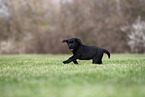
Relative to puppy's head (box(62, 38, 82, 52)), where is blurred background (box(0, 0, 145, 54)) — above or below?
above

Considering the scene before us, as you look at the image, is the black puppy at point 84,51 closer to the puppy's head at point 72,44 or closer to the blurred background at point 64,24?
the puppy's head at point 72,44

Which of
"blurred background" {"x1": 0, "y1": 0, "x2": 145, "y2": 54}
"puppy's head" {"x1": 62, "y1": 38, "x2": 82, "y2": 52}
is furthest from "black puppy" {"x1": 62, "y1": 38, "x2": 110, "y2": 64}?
"blurred background" {"x1": 0, "y1": 0, "x2": 145, "y2": 54}

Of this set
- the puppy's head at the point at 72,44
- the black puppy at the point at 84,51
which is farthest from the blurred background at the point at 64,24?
the puppy's head at the point at 72,44

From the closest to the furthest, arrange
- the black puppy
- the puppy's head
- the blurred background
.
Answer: the puppy's head, the black puppy, the blurred background

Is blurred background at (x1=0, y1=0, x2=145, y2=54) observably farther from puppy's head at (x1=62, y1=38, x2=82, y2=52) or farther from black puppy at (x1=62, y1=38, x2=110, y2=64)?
puppy's head at (x1=62, y1=38, x2=82, y2=52)

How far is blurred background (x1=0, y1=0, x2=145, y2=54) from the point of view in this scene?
1273 inches

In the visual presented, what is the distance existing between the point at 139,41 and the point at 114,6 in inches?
457

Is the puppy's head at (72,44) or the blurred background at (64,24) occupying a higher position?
the blurred background at (64,24)

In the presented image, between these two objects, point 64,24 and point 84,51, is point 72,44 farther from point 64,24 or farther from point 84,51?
point 64,24

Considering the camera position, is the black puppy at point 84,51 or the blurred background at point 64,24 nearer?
the black puppy at point 84,51

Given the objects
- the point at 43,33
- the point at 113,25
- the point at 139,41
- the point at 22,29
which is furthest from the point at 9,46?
the point at 139,41

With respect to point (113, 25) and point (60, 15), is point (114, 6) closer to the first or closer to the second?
point (113, 25)

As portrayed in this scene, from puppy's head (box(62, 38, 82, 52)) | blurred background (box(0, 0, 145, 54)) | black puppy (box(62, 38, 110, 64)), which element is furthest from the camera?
blurred background (box(0, 0, 145, 54))

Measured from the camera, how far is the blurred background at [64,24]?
32344 millimetres
